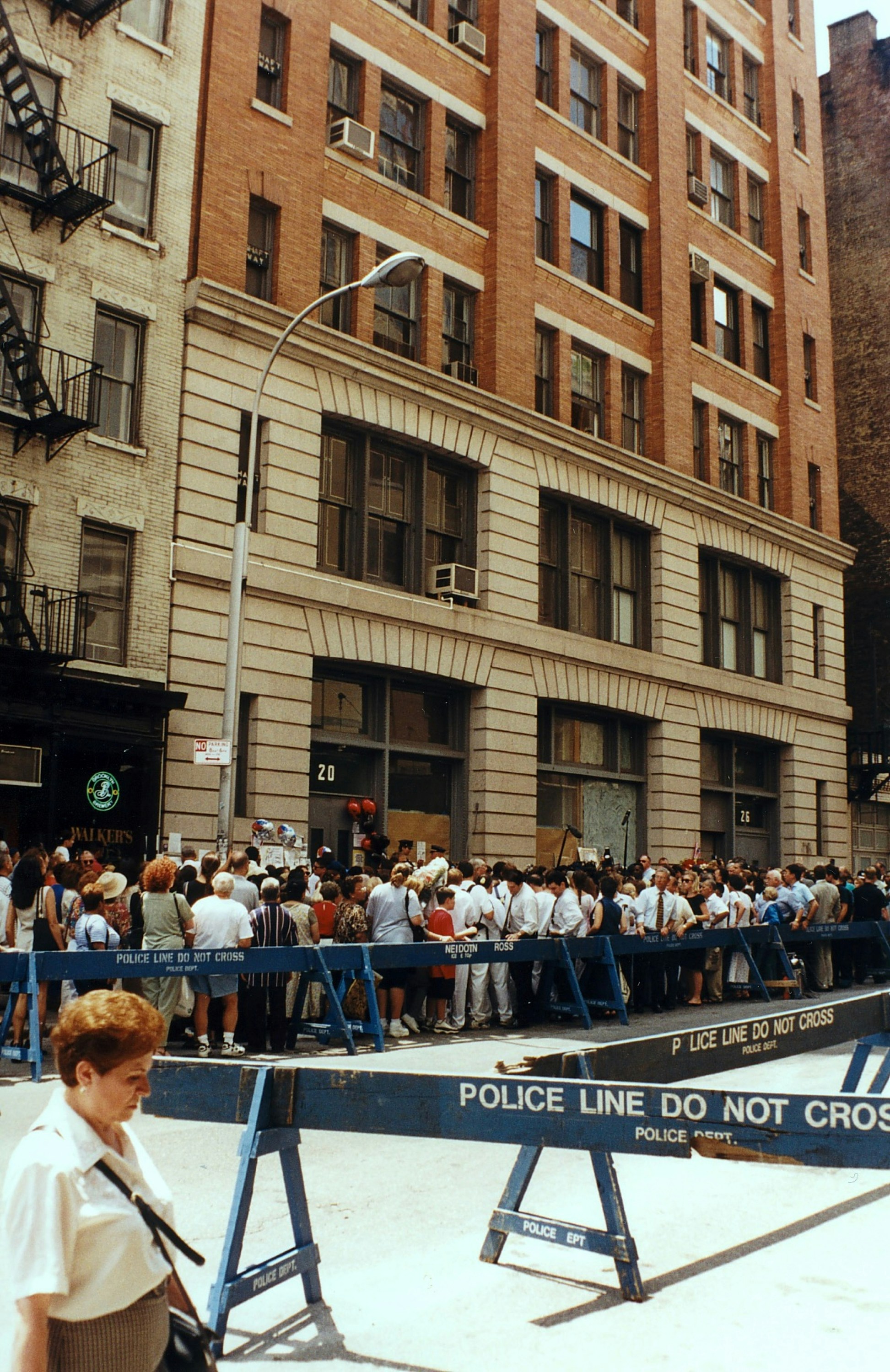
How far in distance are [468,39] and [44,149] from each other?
11.5m

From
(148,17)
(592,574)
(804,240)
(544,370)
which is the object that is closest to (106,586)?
(148,17)

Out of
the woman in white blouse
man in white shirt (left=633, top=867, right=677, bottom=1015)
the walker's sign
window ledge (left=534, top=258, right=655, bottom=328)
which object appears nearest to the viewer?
the woman in white blouse

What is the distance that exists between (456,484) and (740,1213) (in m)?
20.7

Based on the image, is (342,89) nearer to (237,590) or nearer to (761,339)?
(237,590)

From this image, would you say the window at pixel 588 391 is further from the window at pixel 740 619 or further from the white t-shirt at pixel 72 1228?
the white t-shirt at pixel 72 1228

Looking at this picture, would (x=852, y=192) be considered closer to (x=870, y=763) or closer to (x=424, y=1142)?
(x=870, y=763)

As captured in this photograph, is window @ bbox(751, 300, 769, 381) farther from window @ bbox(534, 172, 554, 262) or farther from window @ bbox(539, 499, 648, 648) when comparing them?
window @ bbox(534, 172, 554, 262)

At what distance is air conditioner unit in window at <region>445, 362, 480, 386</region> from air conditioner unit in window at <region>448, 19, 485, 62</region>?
6699 mm

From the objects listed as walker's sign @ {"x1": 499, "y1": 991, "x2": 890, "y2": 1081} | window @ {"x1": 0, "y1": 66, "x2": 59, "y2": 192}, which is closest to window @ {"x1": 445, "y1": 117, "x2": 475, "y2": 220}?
window @ {"x1": 0, "y1": 66, "x2": 59, "y2": 192}

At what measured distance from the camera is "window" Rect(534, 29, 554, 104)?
2906 centimetres

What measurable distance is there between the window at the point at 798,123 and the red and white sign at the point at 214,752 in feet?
98.3

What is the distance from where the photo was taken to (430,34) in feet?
85.6

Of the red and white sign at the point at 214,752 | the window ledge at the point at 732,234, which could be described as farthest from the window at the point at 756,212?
the red and white sign at the point at 214,752

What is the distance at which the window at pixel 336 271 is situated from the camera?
24.0 m
